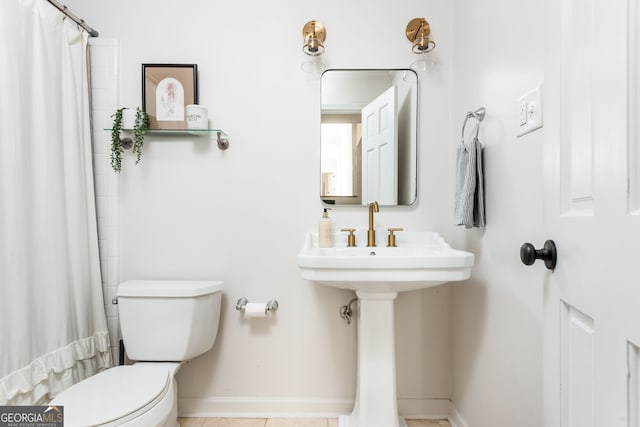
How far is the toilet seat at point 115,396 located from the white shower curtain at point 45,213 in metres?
0.25

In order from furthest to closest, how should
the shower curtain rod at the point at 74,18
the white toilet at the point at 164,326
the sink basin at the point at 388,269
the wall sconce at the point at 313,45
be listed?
the wall sconce at the point at 313,45 < the shower curtain rod at the point at 74,18 < the white toilet at the point at 164,326 < the sink basin at the point at 388,269

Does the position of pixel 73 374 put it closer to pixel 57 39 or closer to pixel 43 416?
pixel 43 416

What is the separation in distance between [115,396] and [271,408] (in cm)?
75

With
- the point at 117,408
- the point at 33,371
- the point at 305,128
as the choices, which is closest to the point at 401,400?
the point at 117,408

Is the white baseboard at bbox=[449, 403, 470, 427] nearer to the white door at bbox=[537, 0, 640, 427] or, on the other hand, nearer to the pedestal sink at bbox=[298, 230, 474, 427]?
the pedestal sink at bbox=[298, 230, 474, 427]

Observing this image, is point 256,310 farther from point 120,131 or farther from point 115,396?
point 120,131

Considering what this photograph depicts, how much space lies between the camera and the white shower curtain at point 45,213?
1140 mm

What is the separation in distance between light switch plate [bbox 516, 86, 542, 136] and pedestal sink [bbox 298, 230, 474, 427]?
45cm

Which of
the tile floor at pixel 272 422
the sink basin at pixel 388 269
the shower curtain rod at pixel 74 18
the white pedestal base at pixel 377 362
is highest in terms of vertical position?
the shower curtain rod at pixel 74 18

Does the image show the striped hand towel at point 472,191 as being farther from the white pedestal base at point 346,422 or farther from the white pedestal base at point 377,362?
the white pedestal base at point 346,422

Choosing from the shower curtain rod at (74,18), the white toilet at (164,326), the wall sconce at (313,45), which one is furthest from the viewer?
the wall sconce at (313,45)

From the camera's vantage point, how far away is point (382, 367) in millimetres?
1325

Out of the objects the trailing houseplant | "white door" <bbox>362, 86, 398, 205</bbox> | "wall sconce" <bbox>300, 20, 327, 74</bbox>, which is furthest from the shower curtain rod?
"white door" <bbox>362, 86, 398, 205</bbox>

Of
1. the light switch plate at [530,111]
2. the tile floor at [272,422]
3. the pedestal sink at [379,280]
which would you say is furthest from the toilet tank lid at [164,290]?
the light switch plate at [530,111]
